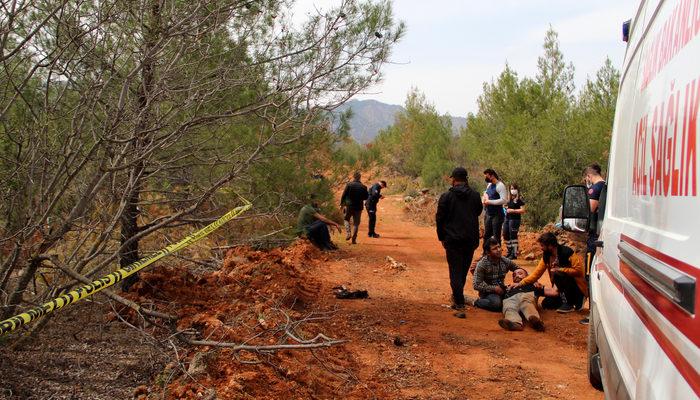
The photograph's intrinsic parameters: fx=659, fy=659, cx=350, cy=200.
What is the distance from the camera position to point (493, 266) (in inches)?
314

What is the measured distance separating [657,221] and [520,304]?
5.62 metres

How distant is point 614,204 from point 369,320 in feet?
14.7

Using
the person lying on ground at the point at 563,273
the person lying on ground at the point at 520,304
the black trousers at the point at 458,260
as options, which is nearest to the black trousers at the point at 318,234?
the black trousers at the point at 458,260

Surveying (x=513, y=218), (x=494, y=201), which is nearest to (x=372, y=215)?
(x=513, y=218)

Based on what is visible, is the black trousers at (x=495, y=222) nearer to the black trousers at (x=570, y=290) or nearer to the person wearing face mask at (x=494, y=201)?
the person wearing face mask at (x=494, y=201)

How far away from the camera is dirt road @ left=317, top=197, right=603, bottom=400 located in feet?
17.3

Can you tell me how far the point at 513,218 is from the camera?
40.1 feet

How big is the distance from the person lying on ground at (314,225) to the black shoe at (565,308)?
5.74 metres

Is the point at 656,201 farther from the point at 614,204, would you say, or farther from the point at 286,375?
the point at 286,375

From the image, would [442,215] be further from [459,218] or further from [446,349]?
[446,349]

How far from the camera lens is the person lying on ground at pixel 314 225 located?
510 inches

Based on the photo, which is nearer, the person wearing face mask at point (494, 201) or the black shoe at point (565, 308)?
the black shoe at point (565, 308)

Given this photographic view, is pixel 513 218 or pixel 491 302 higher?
pixel 513 218

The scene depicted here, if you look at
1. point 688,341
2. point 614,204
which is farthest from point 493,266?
point 688,341
